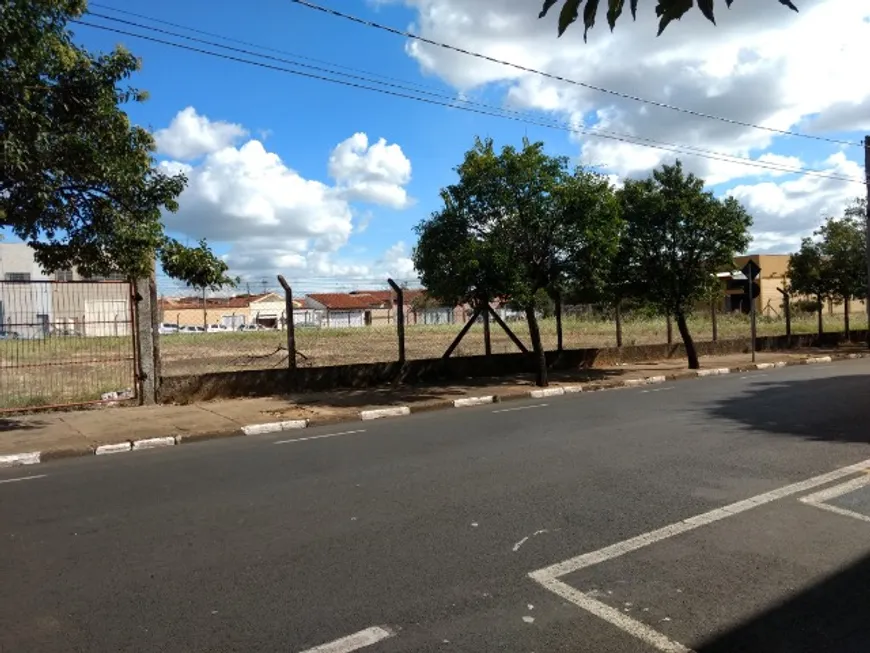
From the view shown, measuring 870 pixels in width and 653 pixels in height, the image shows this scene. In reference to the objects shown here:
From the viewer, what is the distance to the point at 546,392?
48.8 ft

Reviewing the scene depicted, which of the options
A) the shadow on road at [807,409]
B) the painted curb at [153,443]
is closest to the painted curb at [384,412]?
the painted curb at [153,443]

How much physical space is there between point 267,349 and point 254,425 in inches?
894

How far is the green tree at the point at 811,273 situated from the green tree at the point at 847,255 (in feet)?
0.35

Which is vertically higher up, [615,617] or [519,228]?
[519,228]

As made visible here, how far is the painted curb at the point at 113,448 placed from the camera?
30.2ft

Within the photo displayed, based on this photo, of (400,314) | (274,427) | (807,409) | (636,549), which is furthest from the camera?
(400,314)

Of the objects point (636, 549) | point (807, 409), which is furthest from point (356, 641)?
point (807, 409)

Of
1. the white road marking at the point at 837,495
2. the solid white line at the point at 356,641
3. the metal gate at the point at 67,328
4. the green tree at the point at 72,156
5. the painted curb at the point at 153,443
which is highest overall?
the green tree at the point at 72,156

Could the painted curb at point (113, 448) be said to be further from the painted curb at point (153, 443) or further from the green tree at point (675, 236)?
the green tree at point (675, 236)

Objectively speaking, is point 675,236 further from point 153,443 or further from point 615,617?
point 615,617

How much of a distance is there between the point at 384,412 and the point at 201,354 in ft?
65.2

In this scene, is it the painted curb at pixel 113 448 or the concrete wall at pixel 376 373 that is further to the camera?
the concrete wall at pixel 376 373

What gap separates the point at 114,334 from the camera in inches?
534

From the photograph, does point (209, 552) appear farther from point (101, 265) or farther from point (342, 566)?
point (101, 265)
